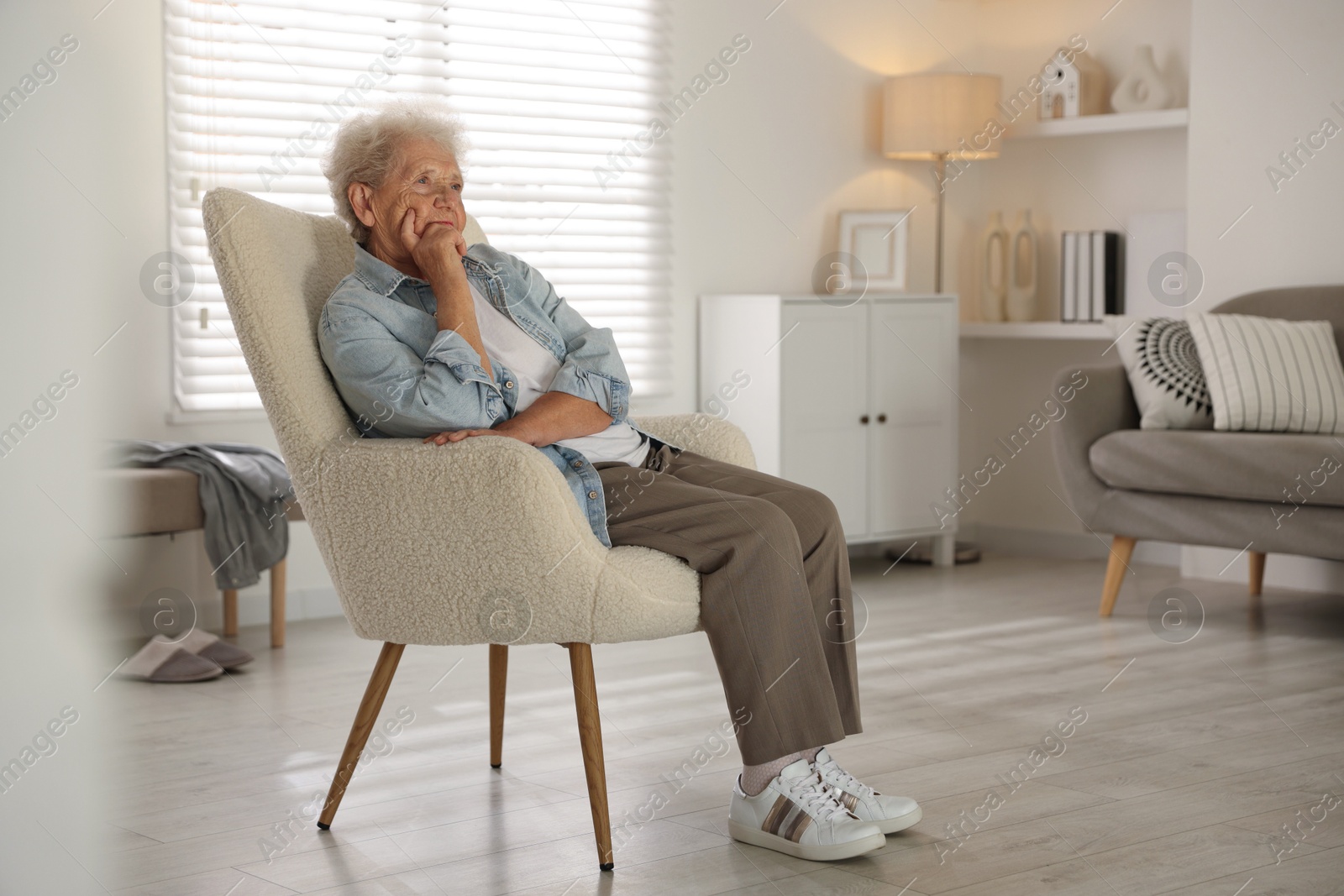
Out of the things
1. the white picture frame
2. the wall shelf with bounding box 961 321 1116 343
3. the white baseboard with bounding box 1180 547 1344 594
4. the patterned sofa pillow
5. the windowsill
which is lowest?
the white baseboard with bounding box 1180 547 1344 594

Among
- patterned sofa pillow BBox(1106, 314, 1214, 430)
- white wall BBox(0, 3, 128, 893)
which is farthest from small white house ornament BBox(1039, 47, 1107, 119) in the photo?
white wall BBox(0, 3, 128, 893)

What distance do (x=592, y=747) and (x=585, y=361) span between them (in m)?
0.56

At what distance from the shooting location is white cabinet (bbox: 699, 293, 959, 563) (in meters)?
4.08

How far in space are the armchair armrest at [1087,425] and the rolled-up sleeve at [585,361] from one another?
1940 mm

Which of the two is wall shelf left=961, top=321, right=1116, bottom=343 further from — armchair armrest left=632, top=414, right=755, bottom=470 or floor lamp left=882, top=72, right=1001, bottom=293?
armchair armrest left=632, top=414, right=755, bottom=470

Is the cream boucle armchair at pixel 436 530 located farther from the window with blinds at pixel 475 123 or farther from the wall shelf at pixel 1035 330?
the wall shelf at pixel 1035 330

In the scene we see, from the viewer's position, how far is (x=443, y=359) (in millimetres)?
1756

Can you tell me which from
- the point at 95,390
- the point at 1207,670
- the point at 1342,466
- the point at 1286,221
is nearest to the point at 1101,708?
the point at 1207,670

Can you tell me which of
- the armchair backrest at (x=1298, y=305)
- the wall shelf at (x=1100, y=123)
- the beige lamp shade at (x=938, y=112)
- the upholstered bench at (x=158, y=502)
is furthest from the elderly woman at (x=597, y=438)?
the wall shelf at (x=1100, y=123)

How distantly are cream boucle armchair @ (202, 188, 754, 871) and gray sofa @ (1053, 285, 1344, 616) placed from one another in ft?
6.57

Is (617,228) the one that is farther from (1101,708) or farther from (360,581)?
(360,581)

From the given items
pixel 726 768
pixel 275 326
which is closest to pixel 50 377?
pixel 275 326

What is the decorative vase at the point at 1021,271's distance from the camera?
4723mm

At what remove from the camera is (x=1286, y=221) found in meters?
3.87
